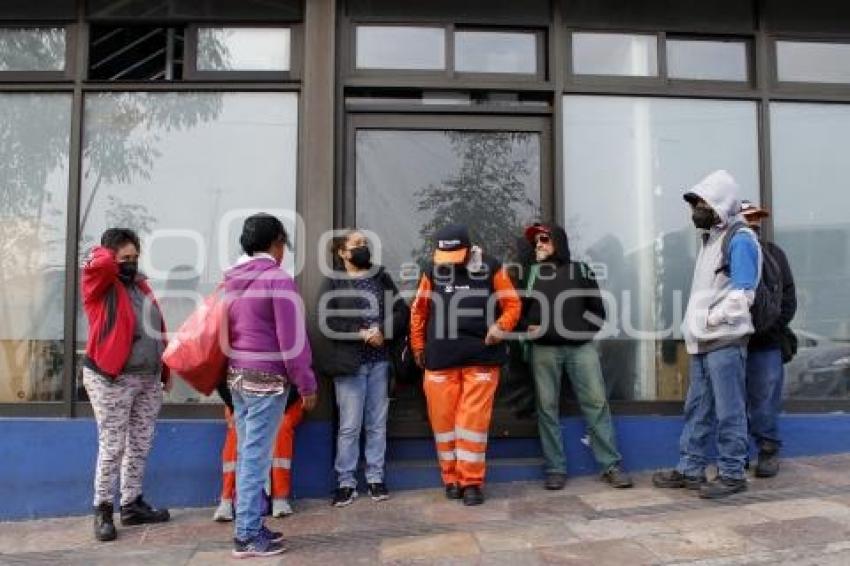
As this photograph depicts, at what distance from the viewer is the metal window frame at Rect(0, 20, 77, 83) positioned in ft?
18.9

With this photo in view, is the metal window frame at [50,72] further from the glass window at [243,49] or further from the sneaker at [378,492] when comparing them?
the sneaker at [378,492]

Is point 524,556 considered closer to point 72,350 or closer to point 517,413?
point 517,413

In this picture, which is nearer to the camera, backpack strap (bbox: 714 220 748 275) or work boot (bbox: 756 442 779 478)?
backpack strap (bbox: 714 220 748 275)

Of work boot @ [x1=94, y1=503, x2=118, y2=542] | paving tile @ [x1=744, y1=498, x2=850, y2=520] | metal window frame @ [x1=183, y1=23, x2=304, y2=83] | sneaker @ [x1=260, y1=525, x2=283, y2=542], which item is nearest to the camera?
sneaker @ [x1=260, y1=525, x2=283, y2=542]

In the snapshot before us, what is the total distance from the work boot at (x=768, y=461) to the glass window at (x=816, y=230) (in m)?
0.89

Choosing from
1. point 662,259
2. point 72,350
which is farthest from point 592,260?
point 72,350

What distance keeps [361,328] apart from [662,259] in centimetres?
249

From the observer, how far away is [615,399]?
5898 millimetres

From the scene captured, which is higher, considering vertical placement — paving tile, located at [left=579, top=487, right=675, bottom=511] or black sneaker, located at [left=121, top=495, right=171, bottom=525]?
paving tile, located at [left=579, top=487, right=675, bottom=511]

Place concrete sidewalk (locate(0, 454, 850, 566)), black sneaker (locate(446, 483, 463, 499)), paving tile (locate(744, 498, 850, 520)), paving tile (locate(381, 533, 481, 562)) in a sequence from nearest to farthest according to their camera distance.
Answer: concrete sidewalk (locate(0, 454, 850, 566)) < paving tile (locate(381, 533, 481, 562)) < paving tile (locate(744, 498, 850, 520)) < black sneaker (locate(446, 483, 463, 499))

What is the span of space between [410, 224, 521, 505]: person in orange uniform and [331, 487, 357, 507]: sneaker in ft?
2.14

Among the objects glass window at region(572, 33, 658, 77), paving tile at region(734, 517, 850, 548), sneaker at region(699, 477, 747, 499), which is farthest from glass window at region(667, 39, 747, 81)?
paving tile at region(734, 517, 850, 548)

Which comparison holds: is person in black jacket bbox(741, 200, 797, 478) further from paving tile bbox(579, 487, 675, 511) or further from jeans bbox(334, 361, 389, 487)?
jeans bbox(334, 361, 389, 487)

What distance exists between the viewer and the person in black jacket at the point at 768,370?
530cm
